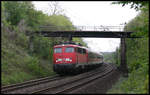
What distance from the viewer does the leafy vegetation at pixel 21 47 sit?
1778 centimetres

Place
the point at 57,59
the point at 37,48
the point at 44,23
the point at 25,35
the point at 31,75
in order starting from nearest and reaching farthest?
the point at 31,75
the point at 57,59
the point at 25,35
the point at 37,48
the point at 44,23

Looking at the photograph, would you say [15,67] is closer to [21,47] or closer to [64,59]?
[64,59]

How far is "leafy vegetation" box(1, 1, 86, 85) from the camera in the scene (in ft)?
58.3

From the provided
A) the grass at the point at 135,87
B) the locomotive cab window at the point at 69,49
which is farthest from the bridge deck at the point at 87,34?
the grass at the point at 135,87

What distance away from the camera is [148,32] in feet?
35.0

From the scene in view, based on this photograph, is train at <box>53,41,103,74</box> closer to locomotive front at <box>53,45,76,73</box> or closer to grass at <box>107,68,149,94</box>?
locomotive front at <box>53,45,76,73</box>

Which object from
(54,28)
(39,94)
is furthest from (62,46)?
(54,28)

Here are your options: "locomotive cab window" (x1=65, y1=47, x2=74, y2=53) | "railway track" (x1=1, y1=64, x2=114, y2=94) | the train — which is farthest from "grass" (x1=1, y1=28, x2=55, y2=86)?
"locomotive cab window" (x1=65, y1=47, x2=74, y2=53)

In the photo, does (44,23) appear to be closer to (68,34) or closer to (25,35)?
(68,34)

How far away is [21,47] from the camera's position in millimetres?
25938

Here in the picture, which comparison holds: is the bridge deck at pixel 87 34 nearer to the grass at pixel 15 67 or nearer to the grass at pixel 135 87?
the grass at pixel 15 67

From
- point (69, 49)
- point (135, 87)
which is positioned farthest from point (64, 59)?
point (135, 87)

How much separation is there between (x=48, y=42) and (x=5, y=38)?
5.03 metres

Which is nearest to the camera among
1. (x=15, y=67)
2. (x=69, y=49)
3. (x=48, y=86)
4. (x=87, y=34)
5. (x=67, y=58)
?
(x=48, y=86)
